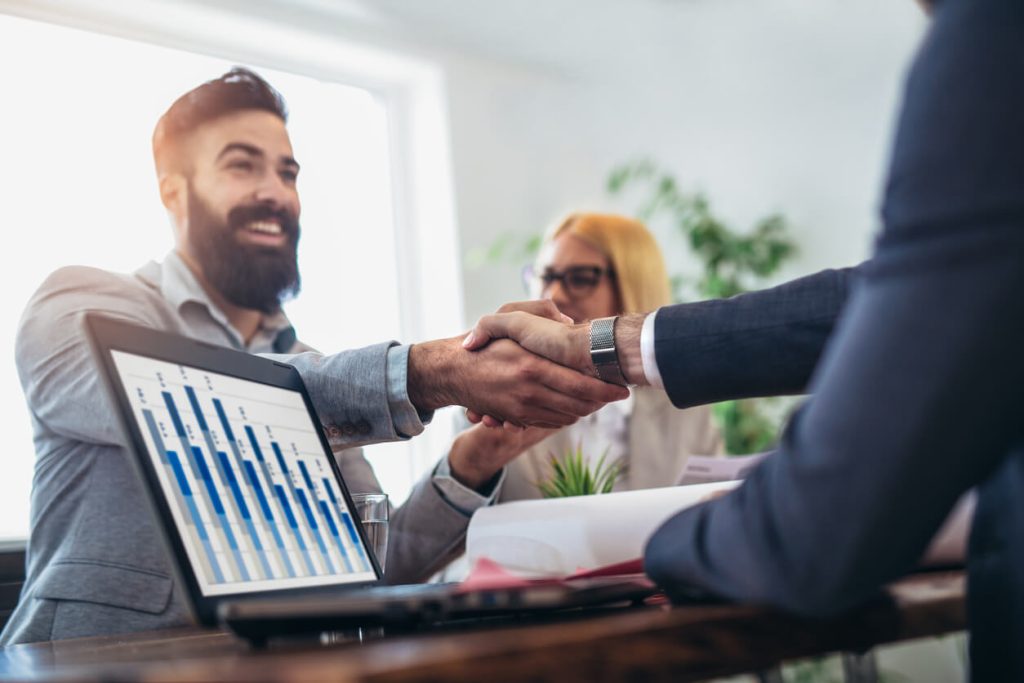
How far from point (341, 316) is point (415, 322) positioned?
361 mm

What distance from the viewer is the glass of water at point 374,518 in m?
1.11

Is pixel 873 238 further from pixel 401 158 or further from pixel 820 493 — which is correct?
pixel 401 158

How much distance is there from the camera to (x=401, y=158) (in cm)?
412

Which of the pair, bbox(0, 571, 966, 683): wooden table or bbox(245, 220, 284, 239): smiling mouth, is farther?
bbox(245, 220, 284, 239): smiling mouth

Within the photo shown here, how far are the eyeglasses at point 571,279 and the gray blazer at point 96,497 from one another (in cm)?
100

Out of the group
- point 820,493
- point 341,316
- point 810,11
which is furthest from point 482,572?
point 810,11

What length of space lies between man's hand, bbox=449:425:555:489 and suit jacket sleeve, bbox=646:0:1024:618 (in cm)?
103

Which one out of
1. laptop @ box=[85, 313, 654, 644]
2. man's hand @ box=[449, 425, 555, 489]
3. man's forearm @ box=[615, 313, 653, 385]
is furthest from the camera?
man's hand @ box=[449, 425, 555, 489]

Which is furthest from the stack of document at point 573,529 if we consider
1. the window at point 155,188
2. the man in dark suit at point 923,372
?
the window at point 155,188

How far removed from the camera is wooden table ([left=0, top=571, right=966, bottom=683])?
16.0 inches

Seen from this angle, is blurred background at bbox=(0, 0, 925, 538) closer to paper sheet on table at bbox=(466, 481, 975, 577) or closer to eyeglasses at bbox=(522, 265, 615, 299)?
eyeglasses at bbox=(522, 265, 615, 299)

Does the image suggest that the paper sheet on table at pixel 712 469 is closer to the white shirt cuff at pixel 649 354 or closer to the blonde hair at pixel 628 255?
the white shirt cuff at pixel 649 354

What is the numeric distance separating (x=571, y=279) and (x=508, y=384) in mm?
1462

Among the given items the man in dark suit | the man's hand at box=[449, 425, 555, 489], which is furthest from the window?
the man in dark suit
